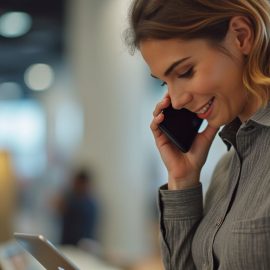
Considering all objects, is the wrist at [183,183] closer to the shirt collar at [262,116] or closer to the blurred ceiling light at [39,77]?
the shirt collar at [262,116]

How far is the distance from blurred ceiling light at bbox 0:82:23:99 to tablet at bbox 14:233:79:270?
47.3ft

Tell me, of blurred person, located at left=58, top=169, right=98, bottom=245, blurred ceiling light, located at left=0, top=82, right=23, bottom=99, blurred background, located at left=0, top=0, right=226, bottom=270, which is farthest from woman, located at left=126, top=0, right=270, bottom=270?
blurred ceiling light, located at left=0, top=82, right=23, bottom=99

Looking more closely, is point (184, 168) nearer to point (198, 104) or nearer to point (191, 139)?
point (191, 139)

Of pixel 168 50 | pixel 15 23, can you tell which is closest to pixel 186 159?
pixel 168 50

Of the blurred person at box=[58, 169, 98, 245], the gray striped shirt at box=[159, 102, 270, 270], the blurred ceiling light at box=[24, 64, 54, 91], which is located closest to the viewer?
the gray striped shirt at box=[159, 102, 270, 270]

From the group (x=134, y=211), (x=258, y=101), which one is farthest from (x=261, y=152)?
(x=134, y=211)

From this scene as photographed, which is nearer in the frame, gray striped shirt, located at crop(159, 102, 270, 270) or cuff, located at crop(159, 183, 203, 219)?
gray striped shirt, located at crop(159, 102, 270, 270)

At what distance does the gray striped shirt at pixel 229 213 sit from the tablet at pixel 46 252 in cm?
33

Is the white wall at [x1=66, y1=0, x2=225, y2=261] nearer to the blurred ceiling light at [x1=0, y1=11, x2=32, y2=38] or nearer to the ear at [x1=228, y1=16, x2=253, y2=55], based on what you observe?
the blurred ceiling light at [x1=0, y1=11, x2=32, y2=38]

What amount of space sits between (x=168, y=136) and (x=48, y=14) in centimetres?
735

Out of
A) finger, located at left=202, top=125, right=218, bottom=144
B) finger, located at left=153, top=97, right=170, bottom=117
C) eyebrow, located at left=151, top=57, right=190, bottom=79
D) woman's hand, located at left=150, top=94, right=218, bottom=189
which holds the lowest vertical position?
woman's hand, located at left=150, top=94, right=218, bottom=189

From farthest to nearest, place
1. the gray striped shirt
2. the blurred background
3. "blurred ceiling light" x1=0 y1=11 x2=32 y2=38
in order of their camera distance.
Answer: "blurred ceiling light" x1=0 y1=11 x2=32 y2=38
the blurred background
the gray striped shirt

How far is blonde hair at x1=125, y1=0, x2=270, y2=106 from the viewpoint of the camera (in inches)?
48.2

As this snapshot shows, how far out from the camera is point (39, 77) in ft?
45.9
